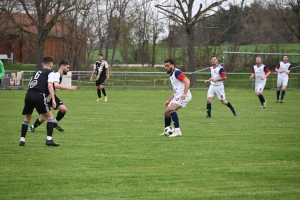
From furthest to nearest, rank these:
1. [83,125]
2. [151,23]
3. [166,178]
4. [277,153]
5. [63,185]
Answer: [151,23] → [83,125] → [277,153] → [166,178] → [63,185]

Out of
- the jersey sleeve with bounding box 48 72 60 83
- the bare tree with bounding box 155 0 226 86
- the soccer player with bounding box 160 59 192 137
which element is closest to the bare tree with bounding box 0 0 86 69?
the bare tree with bounding box 155 0 226 86

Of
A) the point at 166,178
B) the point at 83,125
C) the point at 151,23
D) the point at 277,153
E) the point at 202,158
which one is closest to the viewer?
the point at 166,178

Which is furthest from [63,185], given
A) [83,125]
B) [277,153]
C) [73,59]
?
[73,59]

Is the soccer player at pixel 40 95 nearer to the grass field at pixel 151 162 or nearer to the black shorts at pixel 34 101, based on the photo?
the black shorts at pixel 34 101

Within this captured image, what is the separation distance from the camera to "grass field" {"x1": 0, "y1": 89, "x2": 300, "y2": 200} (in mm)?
7121

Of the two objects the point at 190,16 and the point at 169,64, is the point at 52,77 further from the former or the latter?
the point at 190,16

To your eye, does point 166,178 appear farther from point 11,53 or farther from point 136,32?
point 11,53

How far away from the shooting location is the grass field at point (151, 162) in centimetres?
712

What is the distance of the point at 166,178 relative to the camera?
787 cm

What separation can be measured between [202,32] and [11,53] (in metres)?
17.9

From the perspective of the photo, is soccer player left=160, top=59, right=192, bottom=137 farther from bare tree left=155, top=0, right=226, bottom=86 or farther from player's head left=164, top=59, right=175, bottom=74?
bare tree left=155, top=0, right=226, bottom=86

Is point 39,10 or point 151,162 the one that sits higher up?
point 39,10

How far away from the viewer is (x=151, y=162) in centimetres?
916

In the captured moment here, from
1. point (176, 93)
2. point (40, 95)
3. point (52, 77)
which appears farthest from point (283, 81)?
point (40, 95)
